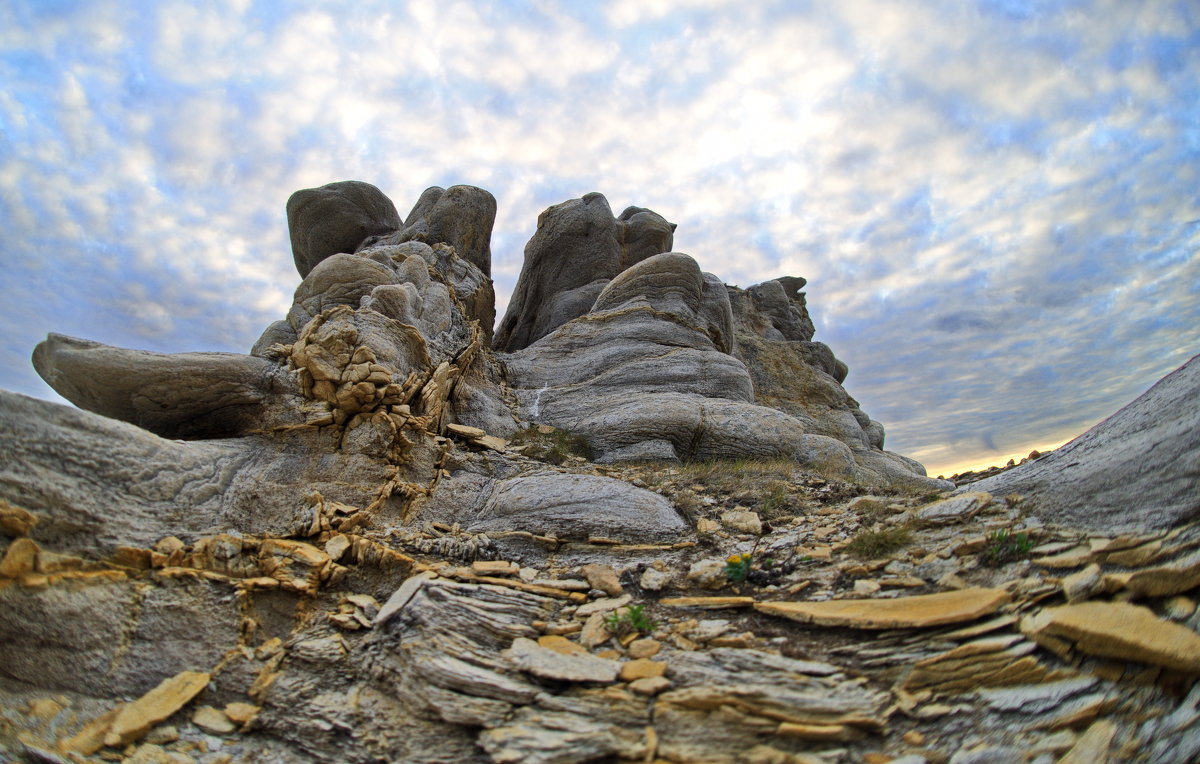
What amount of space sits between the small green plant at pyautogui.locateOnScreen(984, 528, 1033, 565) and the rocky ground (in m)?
0.02

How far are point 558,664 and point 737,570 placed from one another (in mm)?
2594

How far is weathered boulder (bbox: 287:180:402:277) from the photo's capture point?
24.9 meters

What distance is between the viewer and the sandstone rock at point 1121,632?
11.5ft

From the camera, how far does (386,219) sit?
26.1 meters

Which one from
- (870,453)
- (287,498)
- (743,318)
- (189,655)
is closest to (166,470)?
(287,498)

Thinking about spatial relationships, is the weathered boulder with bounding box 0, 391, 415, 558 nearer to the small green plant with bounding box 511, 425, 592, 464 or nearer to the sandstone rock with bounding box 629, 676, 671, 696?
the small green plant with bounding box 511, 425, 592, 464

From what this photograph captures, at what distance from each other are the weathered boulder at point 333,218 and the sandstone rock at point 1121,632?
Result: 2694 centimetres

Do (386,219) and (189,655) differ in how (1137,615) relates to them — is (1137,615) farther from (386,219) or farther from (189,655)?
(386,219)

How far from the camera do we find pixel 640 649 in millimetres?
5066

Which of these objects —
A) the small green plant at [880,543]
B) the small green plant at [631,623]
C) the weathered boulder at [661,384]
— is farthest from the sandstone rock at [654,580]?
the weathered boulder at [661,384]

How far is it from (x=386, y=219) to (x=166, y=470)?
70.7 ft

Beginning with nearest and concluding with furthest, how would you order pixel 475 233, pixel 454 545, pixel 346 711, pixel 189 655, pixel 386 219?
pixel 346 711
pixel 189 655
pixel 454 545
pixel 475 233
pixel 386 219

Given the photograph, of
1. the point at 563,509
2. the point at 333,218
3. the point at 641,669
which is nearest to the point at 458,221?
the point at 333,218

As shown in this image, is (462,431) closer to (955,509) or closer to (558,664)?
(558,664)
